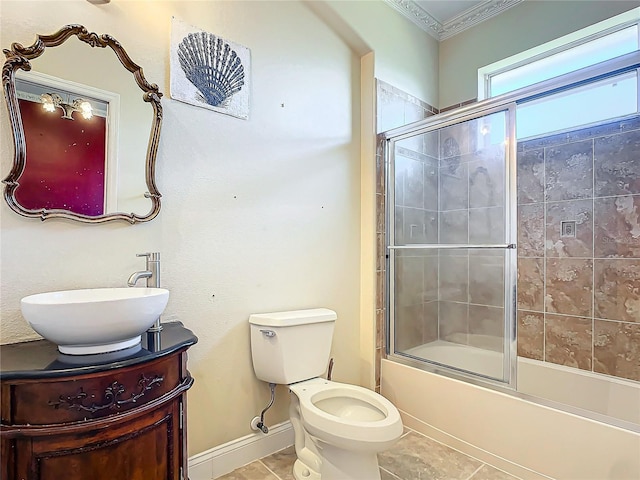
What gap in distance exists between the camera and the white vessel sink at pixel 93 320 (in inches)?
40.3

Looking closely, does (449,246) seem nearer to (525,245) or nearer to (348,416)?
(525,245)

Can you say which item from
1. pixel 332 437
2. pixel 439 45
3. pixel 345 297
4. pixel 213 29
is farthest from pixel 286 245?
pixel 439 45

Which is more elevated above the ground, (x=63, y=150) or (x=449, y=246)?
(x=63, y=150)

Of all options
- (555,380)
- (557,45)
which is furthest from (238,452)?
(557,45)

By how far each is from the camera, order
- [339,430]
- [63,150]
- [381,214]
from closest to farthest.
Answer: [63,150]
[339,430]
[381,214]

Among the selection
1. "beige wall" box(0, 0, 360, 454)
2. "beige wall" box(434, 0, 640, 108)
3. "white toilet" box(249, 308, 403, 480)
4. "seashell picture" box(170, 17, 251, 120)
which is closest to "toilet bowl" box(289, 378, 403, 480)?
"white toilet" box(249, 308, 403, 480)

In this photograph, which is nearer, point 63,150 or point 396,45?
point 63,150

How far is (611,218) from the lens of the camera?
224 centimetres

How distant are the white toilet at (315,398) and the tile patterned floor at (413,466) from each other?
16cm

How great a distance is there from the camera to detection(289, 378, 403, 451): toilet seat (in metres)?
1.46

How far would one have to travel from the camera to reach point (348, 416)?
1.78 metres

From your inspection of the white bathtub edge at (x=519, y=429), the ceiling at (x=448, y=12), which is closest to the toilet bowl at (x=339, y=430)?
the white bathtub edge at (x=519, y=429)

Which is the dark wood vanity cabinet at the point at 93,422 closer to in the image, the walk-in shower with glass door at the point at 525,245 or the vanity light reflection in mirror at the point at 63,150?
the vanity light reflection in mirror at the point at 63,150

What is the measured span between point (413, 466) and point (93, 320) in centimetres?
170
